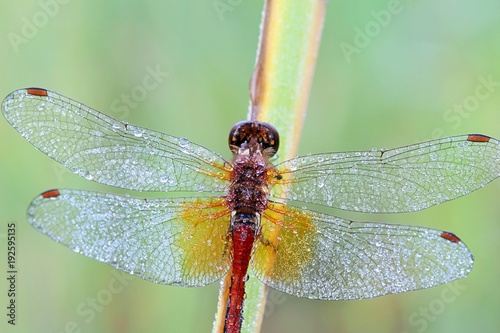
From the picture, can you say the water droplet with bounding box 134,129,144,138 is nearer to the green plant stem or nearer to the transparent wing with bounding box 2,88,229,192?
the transparent wing with bounding box 2,88,229,192

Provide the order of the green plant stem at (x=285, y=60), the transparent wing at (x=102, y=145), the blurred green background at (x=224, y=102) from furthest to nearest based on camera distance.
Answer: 1. the blurred green background at (x=224, y=102)
2. the transparent wing at (x=102, y=145)
3. the green plant stem at (x=285, y=60)

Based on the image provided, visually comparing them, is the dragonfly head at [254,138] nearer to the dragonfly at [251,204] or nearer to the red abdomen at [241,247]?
the dragonfly at [251,204]

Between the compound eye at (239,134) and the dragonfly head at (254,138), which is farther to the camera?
the compound eye at (239,134)

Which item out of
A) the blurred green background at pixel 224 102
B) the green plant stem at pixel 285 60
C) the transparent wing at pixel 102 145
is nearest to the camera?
the green plant stem at pixel 285 60

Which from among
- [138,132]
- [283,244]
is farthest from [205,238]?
[138,132]

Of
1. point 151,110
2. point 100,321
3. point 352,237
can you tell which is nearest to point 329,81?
point 151,110

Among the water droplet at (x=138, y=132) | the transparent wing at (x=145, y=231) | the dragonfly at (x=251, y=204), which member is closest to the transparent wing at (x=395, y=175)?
the dragonfly at (x=251, y=204)

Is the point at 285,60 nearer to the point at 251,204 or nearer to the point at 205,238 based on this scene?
the point at 251,204

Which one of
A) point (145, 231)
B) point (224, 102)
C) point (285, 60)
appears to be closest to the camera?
point (285, 60)
